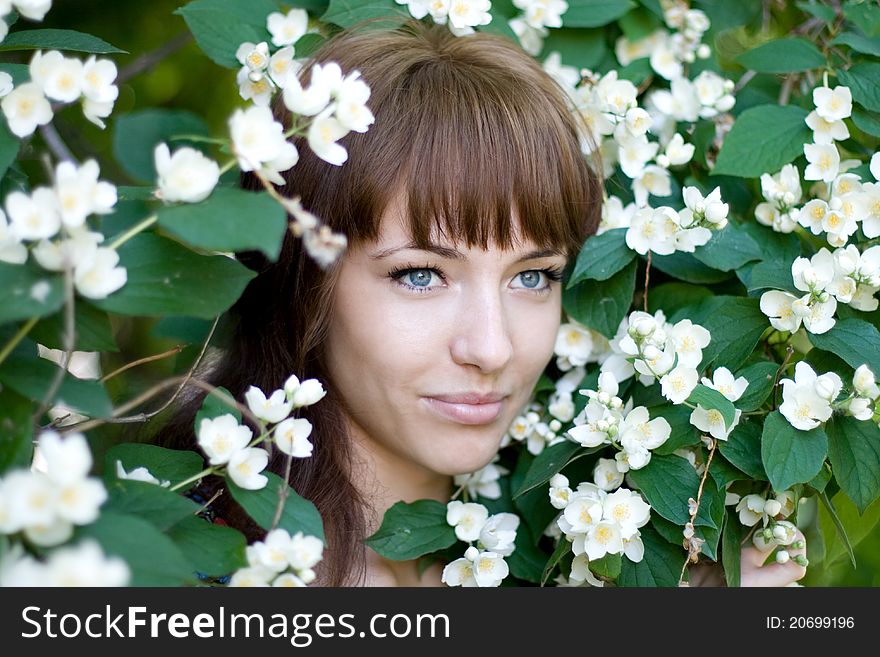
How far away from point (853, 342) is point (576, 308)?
48 centimetres

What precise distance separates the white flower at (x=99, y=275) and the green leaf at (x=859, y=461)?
1.04m

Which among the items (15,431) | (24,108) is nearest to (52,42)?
(24,108)

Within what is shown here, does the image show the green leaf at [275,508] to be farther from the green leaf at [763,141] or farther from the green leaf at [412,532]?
the green leaf at [763,141]

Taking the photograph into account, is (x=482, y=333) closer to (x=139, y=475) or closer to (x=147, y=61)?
(x=139, y=475)

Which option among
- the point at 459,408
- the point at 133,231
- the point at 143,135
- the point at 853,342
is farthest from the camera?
the point at 143,135

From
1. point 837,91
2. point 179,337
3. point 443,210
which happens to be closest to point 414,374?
point 443,210

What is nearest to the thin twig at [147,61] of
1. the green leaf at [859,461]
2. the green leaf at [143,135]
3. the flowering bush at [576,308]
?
the green leaf at [143,135]

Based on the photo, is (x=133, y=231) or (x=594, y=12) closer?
(x=133, y=231)

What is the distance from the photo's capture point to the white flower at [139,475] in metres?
1.14

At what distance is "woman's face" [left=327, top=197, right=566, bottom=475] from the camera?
4.73 feet

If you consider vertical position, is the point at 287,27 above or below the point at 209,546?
above

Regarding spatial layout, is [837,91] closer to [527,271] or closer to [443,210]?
[527,271]

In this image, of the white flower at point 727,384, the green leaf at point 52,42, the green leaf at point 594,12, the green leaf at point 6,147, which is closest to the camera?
the green leaf at point 6,147

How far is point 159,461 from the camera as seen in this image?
1222 mm
